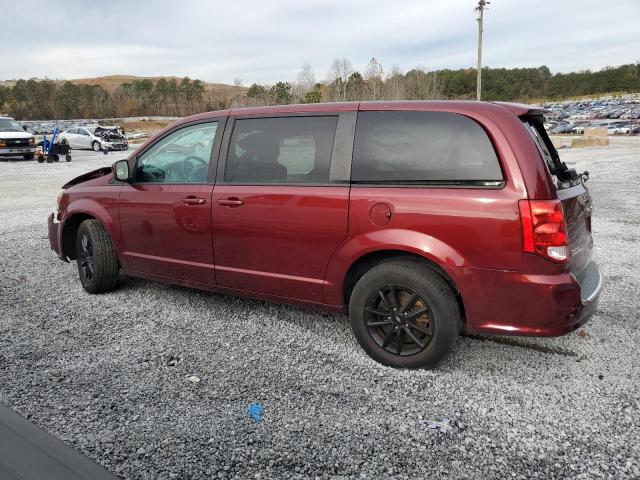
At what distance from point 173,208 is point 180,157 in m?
0.48

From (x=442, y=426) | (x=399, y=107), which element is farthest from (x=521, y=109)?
(x=442, y=426)

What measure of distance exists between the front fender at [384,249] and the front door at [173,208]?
3.74ft

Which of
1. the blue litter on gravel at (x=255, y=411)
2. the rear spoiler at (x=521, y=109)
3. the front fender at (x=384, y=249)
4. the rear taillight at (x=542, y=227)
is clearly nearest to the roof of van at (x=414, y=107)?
the rear spoiler at (x=521, y=109)

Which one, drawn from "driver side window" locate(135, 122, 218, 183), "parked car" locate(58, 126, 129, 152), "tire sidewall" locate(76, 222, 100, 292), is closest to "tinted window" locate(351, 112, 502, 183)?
"driver side window" locate(135, 122, 218, 183)

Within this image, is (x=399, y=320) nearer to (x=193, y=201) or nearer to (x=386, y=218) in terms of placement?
(x=386, y=218)

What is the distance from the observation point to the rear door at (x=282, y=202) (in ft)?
11.9

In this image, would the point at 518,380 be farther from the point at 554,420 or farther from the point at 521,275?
the point at 521,275

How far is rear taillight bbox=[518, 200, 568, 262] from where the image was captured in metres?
2.99

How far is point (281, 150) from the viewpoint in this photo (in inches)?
155

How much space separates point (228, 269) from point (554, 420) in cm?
252

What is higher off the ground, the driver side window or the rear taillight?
the driver side window

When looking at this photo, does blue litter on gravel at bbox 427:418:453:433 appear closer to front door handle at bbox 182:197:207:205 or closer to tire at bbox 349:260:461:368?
tire at bbox 349:260:461:368

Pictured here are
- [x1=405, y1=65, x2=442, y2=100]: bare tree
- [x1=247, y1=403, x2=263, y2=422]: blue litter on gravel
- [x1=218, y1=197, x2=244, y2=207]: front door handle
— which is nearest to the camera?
[x1=247, y1=403, x2=263, y2=422]: blue litter on gravel

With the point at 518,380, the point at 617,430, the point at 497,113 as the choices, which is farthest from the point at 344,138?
the point at 617,430
